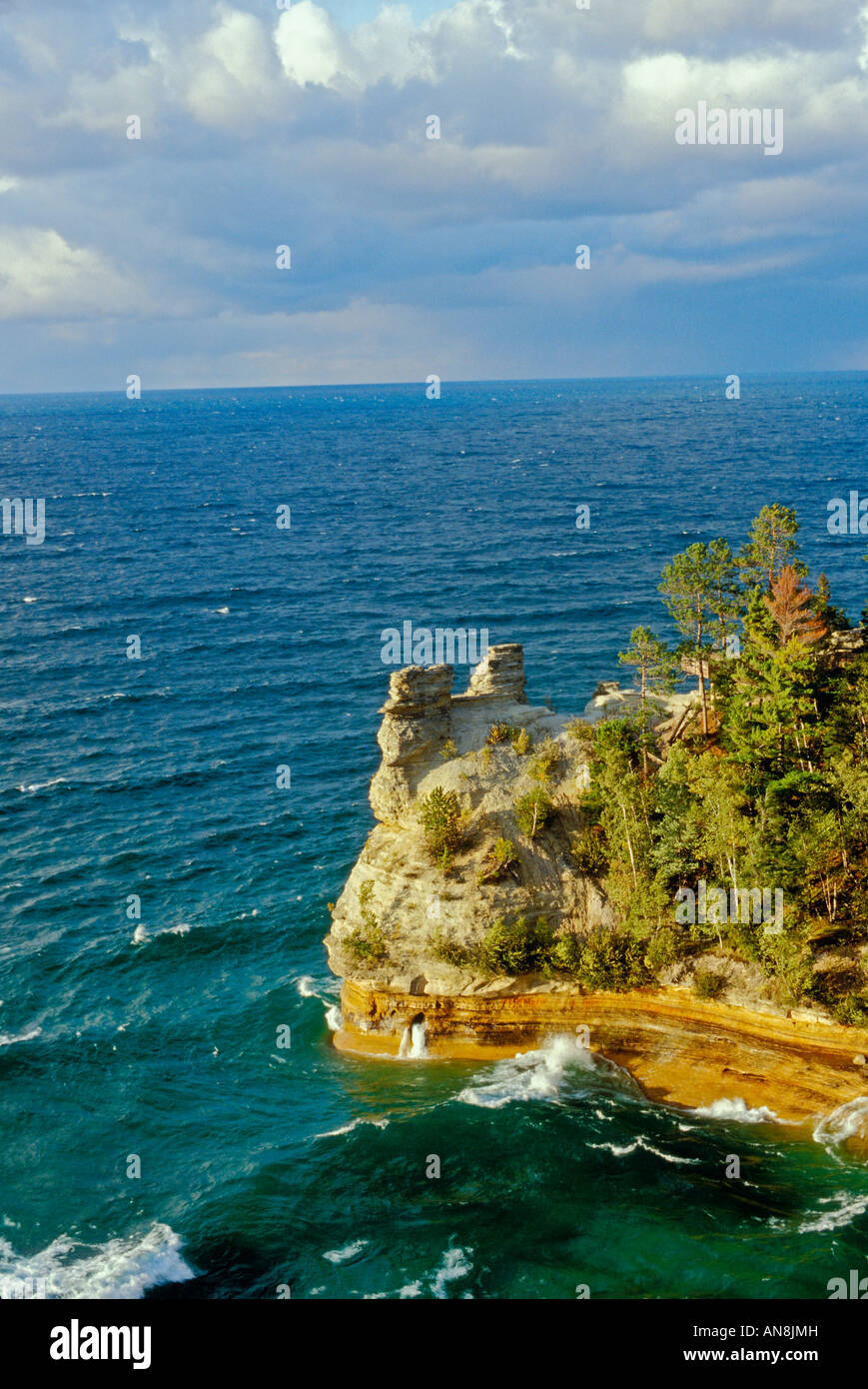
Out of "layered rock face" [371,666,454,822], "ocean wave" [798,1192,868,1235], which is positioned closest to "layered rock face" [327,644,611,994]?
"layered rock face" [371,666,454,822]

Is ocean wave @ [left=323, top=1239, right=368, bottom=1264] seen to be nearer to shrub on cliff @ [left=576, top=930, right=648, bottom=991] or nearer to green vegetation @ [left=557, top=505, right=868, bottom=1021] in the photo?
shrub on cliff @ [left=576, top=930, right=648, bottom=991]

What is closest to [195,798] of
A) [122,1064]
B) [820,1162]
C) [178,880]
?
[178,880]

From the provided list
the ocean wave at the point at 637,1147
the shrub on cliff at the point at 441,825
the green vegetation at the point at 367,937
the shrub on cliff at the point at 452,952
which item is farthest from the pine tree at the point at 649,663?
the ocean wave at the point at 637,1147

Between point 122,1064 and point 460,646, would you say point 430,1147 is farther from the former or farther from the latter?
point 460,646

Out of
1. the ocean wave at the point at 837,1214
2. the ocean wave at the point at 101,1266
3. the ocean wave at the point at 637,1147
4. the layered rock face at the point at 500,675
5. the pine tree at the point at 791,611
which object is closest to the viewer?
the ocean wave at the point at 101,1266

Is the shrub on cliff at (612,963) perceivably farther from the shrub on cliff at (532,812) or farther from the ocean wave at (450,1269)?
the ocean wave at (450,1269)

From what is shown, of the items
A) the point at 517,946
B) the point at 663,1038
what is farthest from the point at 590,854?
the point at 663,1038
